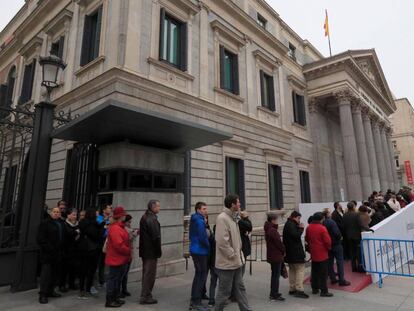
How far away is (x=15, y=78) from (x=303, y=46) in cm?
2172

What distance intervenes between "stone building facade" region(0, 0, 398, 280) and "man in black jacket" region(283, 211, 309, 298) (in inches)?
98.9

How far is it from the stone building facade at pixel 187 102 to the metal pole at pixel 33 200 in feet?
1.55

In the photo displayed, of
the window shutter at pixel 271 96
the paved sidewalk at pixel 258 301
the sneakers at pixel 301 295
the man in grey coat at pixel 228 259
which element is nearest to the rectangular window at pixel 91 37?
the paved sidewalk at pixel 258 301

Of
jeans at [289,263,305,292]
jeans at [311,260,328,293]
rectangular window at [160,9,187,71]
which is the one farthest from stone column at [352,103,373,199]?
jeans at [289,263,305,292]

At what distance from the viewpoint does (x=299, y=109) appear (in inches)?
861

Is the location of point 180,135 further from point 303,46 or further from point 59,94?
point 303,46

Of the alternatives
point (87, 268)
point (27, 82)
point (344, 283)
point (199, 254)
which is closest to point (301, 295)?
point (344, 283)

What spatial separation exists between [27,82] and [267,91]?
48.3 feet

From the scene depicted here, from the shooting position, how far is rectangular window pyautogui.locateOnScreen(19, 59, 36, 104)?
1642cm

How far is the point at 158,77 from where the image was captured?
11031mm

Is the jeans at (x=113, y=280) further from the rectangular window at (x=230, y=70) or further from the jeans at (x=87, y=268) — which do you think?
the rectangular window at (x=230, y=70)

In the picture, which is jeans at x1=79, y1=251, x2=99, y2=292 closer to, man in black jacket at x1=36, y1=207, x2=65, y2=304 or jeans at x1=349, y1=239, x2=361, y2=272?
man in black jacket at x1=36, y1=207, x2=65, y2=304

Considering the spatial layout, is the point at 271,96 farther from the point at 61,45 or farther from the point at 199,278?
the point at 199,278

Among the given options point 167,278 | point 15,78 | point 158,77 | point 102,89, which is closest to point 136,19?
point 158,77
